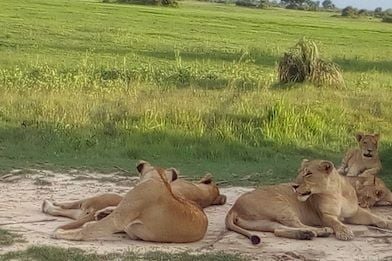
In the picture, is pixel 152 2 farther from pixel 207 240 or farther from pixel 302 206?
pixel 207 240

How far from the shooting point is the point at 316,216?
8.30m

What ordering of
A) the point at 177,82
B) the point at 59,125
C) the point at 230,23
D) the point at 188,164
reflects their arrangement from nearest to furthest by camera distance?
1. the point at 188,164
2. the point at 59,125
3. the point at 177,82
4. the point at 230,23

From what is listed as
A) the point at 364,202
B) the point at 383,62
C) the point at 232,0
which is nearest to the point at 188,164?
the point at 364,202

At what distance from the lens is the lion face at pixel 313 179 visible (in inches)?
321

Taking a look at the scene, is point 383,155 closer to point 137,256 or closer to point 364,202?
point 364,202

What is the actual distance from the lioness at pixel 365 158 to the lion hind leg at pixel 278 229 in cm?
250

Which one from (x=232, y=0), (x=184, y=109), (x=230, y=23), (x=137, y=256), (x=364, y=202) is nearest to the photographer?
(x=137, y=256)

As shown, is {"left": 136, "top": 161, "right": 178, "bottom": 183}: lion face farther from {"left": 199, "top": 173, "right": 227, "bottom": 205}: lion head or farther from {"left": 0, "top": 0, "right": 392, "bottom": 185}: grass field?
{"left": 0, "top": 0, "right": 392, "bottom": 185}: grass field

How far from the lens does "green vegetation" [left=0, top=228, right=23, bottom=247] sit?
287 inches

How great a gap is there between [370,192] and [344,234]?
1445mm

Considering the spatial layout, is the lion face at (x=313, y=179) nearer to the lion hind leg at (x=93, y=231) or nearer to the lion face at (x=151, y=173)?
the lion face at (x=151, y=173)

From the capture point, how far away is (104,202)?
8.25 metres

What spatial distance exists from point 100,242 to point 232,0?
258 feet

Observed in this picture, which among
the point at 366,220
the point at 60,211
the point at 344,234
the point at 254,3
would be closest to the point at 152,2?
the point at 254,3
